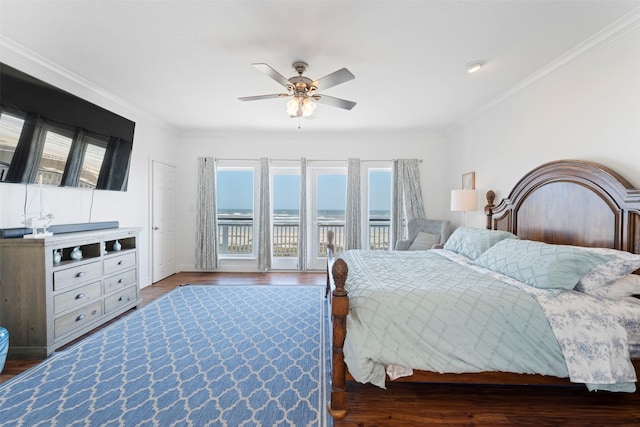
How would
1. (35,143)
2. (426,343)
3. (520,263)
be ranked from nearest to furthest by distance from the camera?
(426,343), (520,263), (35,143)

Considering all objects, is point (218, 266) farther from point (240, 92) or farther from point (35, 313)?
point (240, 92)

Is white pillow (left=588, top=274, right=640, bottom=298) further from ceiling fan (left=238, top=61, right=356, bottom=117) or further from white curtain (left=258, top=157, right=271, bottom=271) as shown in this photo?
white curtain (left=258, top=157, right=271, bottom=271)

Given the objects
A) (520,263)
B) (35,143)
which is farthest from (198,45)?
(520,263)

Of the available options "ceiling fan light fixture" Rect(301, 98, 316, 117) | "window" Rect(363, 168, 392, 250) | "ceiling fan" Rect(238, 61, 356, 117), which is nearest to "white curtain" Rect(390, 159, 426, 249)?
"window" Rect(363, 168, 392, 250)

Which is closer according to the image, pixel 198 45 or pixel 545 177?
pixel 198 45

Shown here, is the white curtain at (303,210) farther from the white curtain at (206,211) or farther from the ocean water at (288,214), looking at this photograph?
the white curtain at (206,211)

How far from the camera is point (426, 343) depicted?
1634 millimetres

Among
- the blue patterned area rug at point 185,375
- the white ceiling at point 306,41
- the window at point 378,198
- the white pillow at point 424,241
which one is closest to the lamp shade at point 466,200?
the white pillow at point 424,241

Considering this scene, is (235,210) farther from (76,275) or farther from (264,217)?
(76,275)

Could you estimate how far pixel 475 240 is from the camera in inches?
116

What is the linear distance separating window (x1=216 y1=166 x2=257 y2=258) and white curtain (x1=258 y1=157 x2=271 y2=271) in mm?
226

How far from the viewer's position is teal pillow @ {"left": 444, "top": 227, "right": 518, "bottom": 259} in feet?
9.28

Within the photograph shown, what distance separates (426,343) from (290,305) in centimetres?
213

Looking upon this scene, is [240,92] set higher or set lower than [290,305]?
higher
